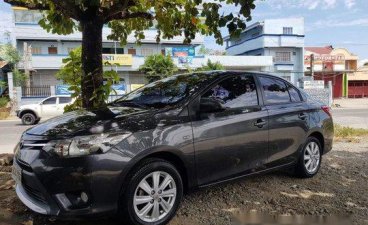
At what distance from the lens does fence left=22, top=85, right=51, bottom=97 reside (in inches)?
1140

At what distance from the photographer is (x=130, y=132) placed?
348 cm

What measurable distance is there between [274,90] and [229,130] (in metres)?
1.28

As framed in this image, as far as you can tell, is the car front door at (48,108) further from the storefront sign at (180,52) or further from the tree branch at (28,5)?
the storefront sign at (180,52)

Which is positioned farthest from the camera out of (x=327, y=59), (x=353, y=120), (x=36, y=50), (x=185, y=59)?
(x=327, y=59)

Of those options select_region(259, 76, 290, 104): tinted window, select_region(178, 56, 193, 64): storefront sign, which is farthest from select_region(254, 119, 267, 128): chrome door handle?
select_region(178, 56, 193, 64): storefront sign

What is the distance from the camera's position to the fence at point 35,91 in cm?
2895

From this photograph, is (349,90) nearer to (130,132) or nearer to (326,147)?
(326,147)

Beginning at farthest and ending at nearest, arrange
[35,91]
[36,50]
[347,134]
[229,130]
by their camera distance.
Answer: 1. [36,50]
2. [35,91]
3. [347,134]
4. [229,130]

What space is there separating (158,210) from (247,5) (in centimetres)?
269

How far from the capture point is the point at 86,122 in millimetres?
3623

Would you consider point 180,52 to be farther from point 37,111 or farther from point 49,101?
point 37,111

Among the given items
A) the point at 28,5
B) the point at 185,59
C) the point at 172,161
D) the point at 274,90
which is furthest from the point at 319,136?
the point at 185,59

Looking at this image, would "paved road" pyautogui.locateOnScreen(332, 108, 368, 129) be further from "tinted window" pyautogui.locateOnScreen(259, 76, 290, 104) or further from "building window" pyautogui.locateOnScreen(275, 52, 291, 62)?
"building window" pyautogui.locateOnScreen(275, 52, 291, 62)

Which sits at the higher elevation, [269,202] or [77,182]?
[77,182]
